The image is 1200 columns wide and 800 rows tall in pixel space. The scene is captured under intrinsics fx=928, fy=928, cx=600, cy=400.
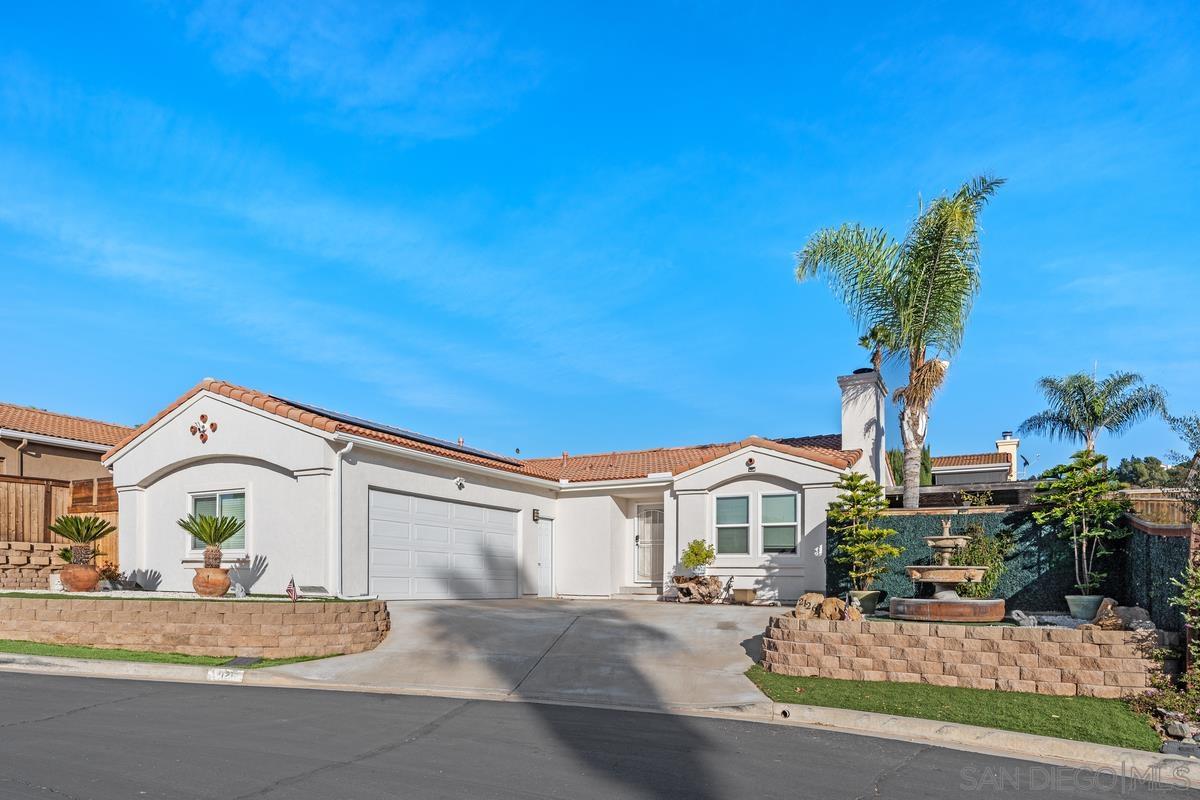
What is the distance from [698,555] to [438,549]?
538cm

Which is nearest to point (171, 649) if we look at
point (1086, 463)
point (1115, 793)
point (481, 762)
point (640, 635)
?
point (640, 635)

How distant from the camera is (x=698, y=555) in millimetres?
19469

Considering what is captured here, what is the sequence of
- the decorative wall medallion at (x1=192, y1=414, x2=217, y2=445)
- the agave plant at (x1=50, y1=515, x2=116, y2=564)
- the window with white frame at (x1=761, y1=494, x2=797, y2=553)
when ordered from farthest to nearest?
the window with white frame at (x1=761, y1=494, x2=797, y2=553)
the decorative wall medallion at (x1=192, y1=414, x2=217, y2=445)
the agave plant at (x1=50, y1=515, x2=116, y2=564)

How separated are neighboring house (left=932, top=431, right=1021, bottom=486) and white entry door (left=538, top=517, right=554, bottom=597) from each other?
1453cm

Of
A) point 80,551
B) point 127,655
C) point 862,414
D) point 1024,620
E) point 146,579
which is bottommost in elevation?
point 127,655

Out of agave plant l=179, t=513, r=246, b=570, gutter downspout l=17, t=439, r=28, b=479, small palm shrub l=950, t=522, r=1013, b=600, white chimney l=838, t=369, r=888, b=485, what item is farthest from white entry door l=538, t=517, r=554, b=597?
gutter downspout l=17, t=439, r=28, b=479

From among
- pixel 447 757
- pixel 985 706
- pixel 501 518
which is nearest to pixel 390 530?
pixel 501 518

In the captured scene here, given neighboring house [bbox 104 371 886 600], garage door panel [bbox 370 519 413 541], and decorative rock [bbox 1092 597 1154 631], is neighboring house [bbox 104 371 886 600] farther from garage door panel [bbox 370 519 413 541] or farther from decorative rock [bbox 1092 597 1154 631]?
decorative rock [bbox 1092 597 1154 631]

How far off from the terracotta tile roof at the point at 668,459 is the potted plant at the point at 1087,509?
466 centimetres

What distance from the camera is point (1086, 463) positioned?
46.9 feet

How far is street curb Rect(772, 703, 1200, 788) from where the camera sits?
767cm

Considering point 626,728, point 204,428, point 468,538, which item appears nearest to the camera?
point 626,728

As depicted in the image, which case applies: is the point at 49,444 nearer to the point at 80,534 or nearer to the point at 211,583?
the point at 80,534

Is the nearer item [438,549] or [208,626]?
[208,626]
